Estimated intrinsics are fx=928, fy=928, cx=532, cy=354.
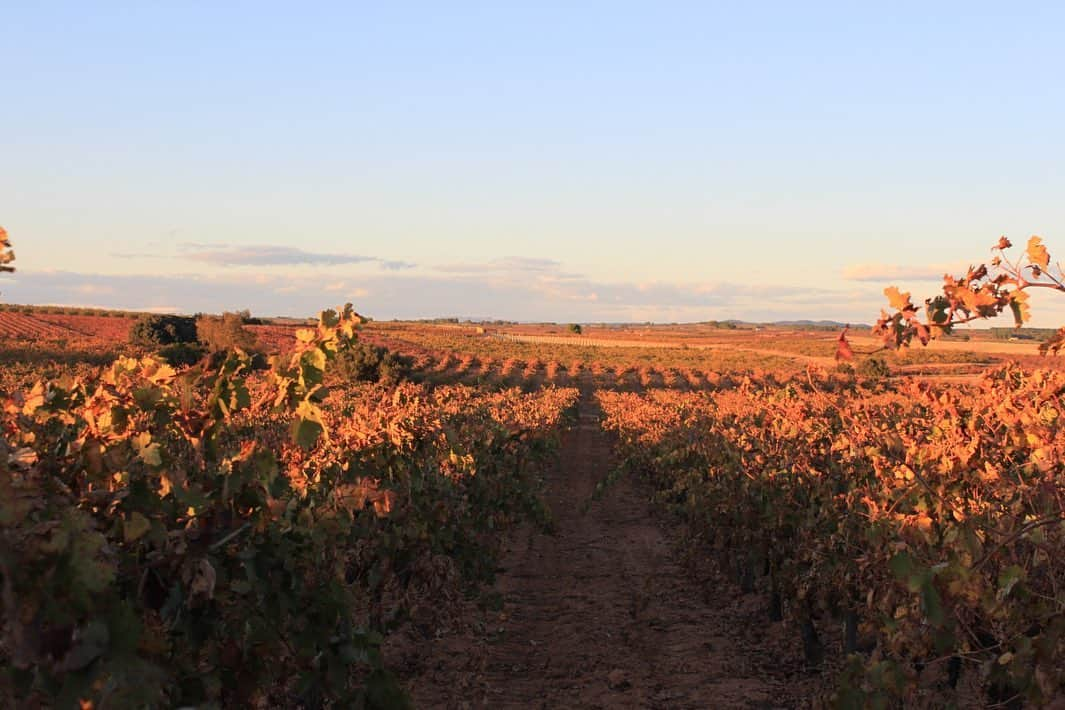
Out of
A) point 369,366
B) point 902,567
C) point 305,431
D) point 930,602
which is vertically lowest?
point 369,366

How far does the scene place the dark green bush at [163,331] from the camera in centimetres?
6094

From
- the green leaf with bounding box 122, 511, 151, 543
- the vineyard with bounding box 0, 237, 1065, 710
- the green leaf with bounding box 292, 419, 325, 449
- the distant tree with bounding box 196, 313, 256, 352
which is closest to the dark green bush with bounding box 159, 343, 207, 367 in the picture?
the distant tree with bounding box 196, 313, 256, 352

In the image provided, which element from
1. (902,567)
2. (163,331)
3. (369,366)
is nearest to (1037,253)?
(902,567)

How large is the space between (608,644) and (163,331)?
59.8 meters

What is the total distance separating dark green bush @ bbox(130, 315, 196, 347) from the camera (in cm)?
6094

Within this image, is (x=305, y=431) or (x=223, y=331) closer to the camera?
(x=305, y=431)

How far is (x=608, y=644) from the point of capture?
9328 mm

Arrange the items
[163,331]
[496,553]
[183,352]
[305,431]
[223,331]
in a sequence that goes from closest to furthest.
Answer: [305,431] < [496,553] < [183,352] < [223,331] < [163,331]

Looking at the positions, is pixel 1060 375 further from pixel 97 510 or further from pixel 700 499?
pixel 700 499

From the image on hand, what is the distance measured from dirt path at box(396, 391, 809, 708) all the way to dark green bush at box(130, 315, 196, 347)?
5128cm

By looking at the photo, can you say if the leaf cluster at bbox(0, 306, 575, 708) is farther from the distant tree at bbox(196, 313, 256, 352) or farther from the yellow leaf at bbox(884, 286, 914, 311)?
the distant tree at bbox(196, 313, 256, 352)

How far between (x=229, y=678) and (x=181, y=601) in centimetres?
50

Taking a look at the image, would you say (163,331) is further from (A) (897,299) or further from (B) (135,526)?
(A) (897,299)

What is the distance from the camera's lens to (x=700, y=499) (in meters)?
12.5
